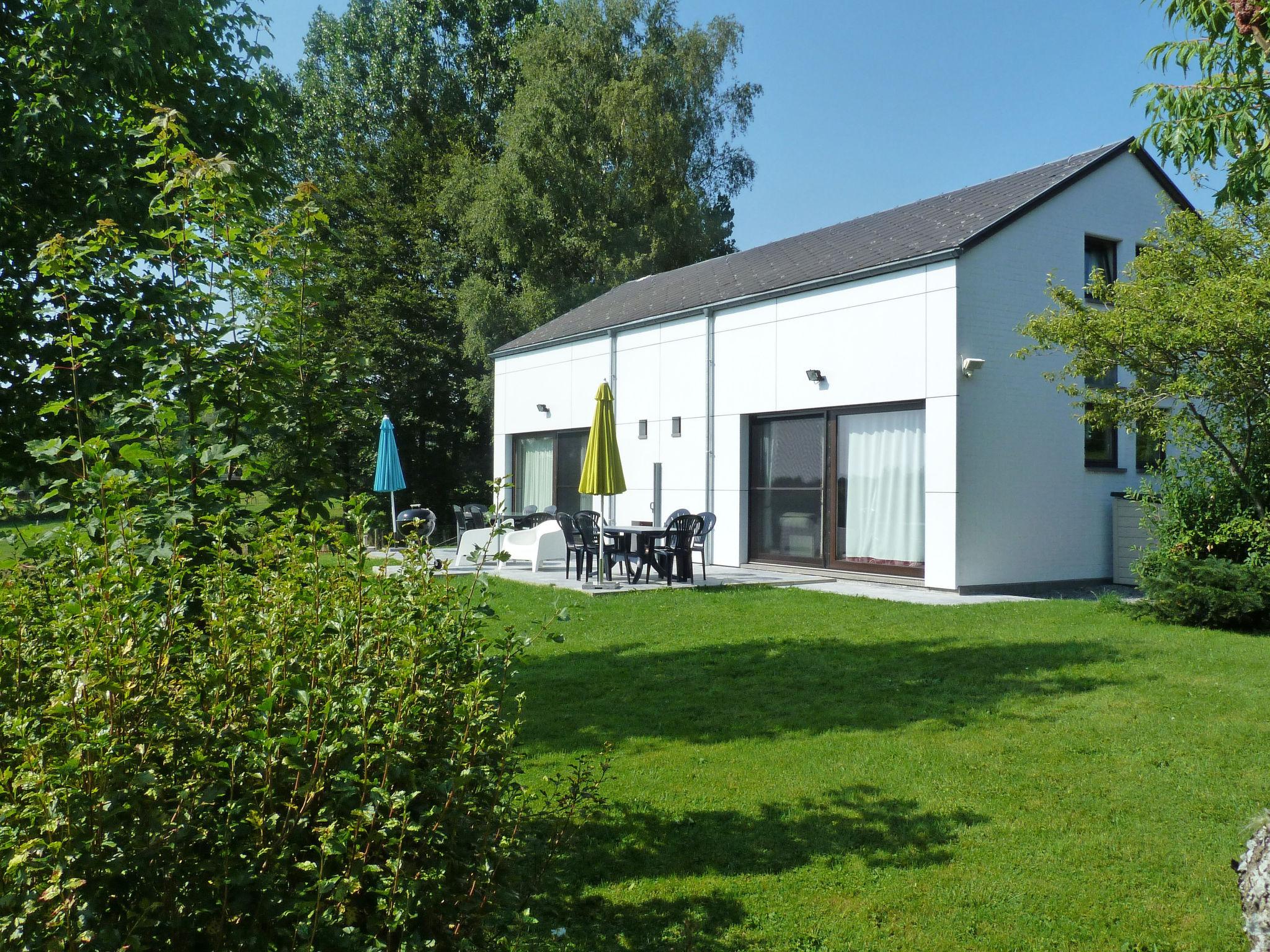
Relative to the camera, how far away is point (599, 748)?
16.6 ft

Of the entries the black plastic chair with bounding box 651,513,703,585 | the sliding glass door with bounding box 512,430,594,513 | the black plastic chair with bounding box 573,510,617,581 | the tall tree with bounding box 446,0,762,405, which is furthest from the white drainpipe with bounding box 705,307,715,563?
the tall tree with bounding box 446,0,762,405

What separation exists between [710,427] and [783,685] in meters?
8.77

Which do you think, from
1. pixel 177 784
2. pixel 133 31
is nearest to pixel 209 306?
pixel 177 784

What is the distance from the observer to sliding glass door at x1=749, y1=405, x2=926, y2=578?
12039mm

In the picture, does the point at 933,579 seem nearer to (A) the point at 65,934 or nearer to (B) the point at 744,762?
(B) the point at 744,762

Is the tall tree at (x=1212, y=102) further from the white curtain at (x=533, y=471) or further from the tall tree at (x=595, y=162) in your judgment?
the tall tree at (x=595, y=162)

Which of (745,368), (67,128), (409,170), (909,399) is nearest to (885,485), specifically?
(909,399)

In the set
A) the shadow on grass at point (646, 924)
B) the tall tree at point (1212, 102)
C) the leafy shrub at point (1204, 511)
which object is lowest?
the shadow on grass at point (646, 924)

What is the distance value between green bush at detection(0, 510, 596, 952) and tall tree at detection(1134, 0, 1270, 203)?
184 inches

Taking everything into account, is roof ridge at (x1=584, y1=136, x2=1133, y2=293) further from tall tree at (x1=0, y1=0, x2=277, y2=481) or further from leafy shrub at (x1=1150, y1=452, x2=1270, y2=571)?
tall tree at (x1=0, y1=0, x2=277, y2=481)

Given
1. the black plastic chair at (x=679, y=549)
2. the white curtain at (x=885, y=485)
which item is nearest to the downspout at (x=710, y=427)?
the black plastic chair at (x=679, y=549)

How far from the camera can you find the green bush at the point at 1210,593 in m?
8.29

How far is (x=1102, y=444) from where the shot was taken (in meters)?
12.9

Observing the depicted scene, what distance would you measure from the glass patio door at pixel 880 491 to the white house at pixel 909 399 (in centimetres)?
3
